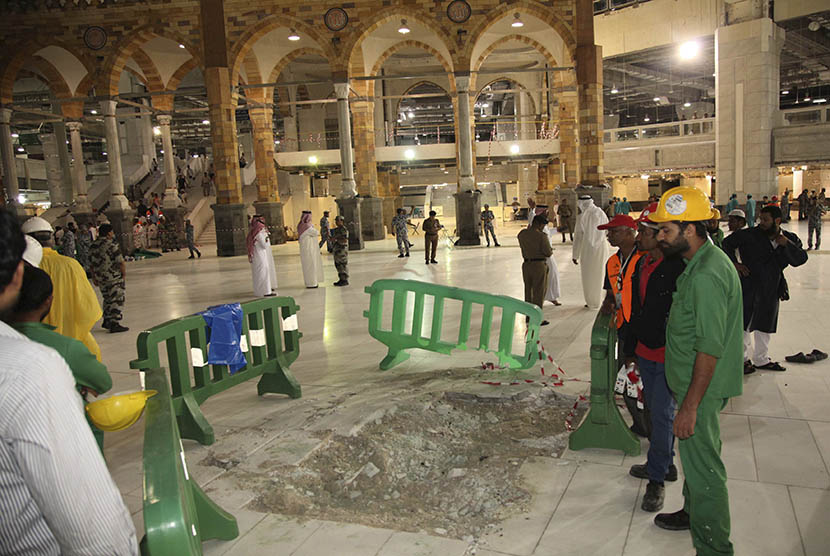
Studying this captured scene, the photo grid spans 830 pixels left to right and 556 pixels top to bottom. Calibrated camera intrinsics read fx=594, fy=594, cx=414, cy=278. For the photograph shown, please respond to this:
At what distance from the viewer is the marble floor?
2725 mm

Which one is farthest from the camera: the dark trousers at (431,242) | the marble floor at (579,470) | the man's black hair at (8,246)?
the dark trousers at (431,242)

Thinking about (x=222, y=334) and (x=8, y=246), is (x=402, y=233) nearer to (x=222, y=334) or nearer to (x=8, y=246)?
(x=222, y=334)

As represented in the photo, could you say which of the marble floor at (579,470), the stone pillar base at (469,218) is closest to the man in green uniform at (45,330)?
the marble floor at (579,470)

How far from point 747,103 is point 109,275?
2131 centimetres

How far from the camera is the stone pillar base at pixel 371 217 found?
20.8 meters

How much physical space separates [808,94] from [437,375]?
37.4 metres

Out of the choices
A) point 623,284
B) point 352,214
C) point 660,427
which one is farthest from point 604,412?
point 352,214

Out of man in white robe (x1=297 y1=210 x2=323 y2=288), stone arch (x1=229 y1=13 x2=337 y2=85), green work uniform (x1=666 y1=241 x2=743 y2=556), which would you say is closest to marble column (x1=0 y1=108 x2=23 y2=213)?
stone arch (x1=229 y1=13 x2=337 y2=85)

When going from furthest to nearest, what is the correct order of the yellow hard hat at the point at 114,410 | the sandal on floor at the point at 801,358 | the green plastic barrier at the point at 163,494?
1. the sandal on floor at the point at 801,358
2. the yellow hard hat at the point at 114,410
3. the green plastic barrier at the point at 163,494

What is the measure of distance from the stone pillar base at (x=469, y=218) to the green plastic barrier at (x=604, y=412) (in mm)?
14689

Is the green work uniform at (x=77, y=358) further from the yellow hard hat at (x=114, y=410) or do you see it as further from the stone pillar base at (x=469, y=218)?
the stone pillar base at (x=469, y=218)

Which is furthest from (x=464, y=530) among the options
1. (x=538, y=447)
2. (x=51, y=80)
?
(x=51, y=80)

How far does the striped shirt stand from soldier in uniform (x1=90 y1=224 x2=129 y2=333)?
7.64 metres

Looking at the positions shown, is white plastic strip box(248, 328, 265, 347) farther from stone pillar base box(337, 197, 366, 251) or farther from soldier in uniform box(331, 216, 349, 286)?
stone pillar base box(337, 197, 366, 251)
